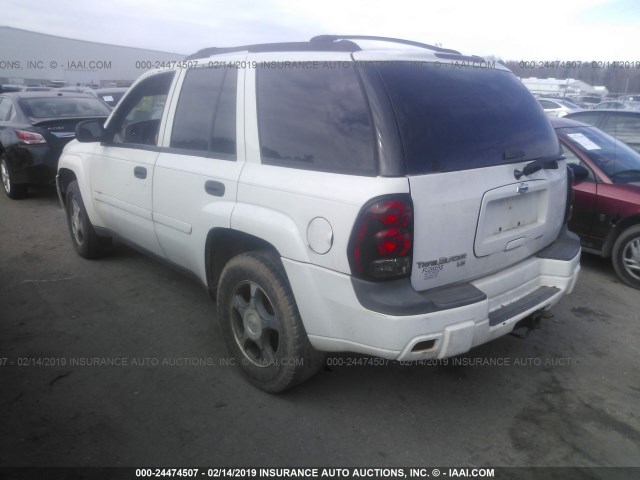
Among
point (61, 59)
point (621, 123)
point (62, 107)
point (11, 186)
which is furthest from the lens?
point (61, 59)

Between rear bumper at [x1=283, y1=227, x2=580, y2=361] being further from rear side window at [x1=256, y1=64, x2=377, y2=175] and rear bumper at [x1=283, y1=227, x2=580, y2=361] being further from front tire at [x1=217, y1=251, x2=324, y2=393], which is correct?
rear side window at [x1=256, y1=64, x2=377, y2=175]

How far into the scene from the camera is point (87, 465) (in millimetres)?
2422

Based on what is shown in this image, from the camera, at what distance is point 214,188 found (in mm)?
3053

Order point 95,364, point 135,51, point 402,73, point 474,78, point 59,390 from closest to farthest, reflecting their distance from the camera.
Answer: point 402,73, point 474,78, point 59,390, point 95,364, point 135,51

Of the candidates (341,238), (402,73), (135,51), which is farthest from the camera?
(135,51)

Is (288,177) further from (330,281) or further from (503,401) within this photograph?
(503,401)

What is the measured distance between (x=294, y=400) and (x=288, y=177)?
4.29 ft

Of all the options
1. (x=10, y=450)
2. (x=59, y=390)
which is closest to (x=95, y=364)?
(x=59, y=390)

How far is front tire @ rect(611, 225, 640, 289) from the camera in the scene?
4682 millimetres

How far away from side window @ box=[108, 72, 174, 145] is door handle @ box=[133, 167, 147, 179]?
0.23m

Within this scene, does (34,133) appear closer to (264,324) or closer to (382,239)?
(264,324)

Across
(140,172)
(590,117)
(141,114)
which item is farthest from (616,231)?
(141,114)

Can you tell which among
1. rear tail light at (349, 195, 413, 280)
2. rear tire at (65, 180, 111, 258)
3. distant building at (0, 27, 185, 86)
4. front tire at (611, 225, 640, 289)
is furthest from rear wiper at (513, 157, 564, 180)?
distant building at (0, 27, 185, 86)

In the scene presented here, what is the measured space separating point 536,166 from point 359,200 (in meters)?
1.21
